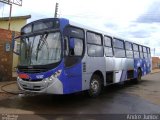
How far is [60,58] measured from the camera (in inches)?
368

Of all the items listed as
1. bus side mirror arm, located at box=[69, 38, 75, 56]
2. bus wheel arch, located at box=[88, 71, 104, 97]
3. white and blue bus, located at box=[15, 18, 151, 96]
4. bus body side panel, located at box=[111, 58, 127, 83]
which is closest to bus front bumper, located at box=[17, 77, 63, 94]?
white and blue bus, located at box=[15, 18, 151, 96]

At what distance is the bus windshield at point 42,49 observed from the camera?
372 inches

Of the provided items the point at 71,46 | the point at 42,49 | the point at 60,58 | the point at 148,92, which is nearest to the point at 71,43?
Result: the point at 71,46

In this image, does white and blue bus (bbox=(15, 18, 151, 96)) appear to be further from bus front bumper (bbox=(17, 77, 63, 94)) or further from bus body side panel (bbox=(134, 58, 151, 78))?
bus body side panel (bbox=(134, 58, 151, 78))

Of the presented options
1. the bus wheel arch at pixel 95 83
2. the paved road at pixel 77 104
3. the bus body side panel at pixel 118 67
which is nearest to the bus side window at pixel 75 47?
the bus wheel arch at pixel 95 83

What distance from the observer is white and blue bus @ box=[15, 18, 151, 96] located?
935 centimetres

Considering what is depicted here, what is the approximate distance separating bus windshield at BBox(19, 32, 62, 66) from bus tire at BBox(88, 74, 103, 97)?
97.6 inches

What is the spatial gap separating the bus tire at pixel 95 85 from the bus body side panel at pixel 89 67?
0.33 metres

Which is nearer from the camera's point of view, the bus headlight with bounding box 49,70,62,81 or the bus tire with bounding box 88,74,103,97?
the bus headlight with bounding box 49,70,62,81

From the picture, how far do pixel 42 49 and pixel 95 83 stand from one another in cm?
304

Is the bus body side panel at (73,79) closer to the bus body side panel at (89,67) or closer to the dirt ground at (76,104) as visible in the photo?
the bus body side panel at (89,67)

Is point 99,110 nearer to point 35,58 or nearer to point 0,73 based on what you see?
point 35,58

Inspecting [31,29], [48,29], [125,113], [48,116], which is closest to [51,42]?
[48,29]

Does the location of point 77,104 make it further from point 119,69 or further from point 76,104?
point 119,69
